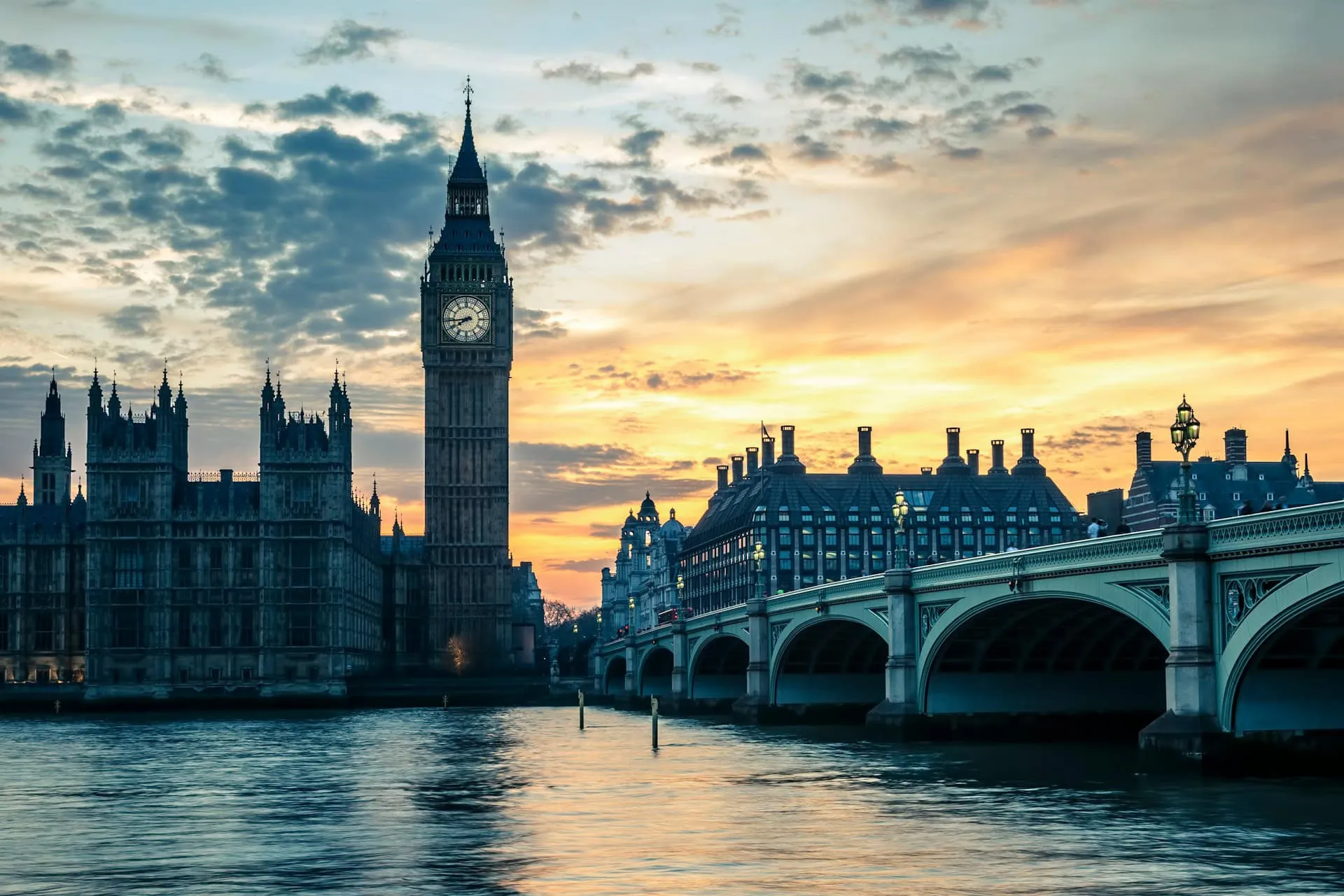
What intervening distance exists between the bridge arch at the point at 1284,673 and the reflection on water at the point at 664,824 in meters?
2.27

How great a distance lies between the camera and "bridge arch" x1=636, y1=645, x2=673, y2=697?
133m

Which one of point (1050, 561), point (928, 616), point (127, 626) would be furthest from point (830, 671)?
point (127, 626)

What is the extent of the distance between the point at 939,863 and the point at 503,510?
146 meters

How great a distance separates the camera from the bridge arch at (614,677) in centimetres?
15650

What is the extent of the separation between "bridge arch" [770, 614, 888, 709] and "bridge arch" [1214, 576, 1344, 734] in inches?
1635

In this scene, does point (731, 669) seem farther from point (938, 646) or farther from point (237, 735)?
point (938, 646)

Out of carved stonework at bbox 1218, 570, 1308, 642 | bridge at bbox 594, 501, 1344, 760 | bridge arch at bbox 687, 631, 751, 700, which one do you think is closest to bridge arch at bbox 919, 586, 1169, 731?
bridge at bbox 594, 501, 1344, 760

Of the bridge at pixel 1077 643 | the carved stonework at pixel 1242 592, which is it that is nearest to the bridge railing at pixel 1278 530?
the bridge at pixel 1077 643

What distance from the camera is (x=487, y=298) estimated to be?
182500mm

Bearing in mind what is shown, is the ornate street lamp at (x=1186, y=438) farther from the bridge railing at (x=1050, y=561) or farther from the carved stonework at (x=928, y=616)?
the carved stonework at (x=928, y=616)

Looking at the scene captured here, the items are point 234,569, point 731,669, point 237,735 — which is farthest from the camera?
point 234,569

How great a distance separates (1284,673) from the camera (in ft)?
152

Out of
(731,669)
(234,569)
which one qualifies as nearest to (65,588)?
(234,569)

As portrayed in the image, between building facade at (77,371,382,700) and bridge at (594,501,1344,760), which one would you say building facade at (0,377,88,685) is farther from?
bridge at (594,501,1344,760)
